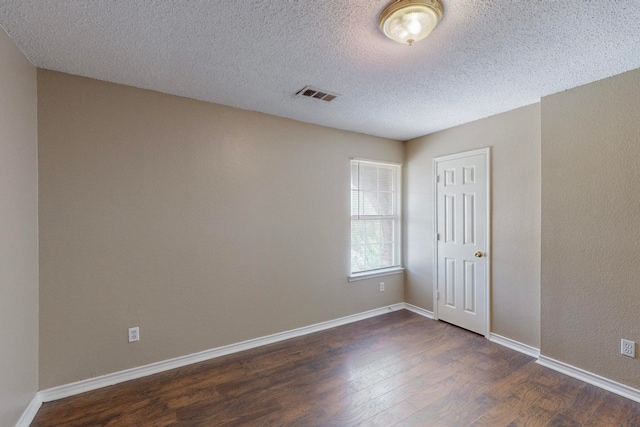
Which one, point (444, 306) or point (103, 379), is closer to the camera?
point (103, 379)

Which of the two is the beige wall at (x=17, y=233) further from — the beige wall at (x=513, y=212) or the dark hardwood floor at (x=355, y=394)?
the beige wall at (x=513, y=212)

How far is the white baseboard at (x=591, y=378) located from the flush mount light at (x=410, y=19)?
9.60ft

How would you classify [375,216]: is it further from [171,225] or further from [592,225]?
[171,225]

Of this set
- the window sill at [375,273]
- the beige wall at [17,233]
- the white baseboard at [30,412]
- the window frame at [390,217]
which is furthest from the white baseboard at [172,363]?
the window frame at [390,217]

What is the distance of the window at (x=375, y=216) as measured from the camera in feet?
12.4

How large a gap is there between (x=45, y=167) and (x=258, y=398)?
7.65ft

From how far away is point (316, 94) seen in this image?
2549 millimetres

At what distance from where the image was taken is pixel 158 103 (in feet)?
8.16

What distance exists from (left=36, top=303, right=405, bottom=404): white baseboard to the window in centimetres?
81

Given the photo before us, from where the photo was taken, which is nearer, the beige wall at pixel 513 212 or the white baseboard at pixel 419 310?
the beige wall at pixel 513 212

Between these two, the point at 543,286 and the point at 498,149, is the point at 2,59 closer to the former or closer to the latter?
the point at 498,149

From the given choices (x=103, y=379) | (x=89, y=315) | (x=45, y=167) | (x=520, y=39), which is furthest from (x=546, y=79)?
(x=103, y=379)

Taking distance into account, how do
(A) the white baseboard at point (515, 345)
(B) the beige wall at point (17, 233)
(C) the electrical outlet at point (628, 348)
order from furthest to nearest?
(A) the white baseboard at point (515, 345) → (C) the electrical outlet at point (628, 348) → (B) the beige wall at point (17, 233)

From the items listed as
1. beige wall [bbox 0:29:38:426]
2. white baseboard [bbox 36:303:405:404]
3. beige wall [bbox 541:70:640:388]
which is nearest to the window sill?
white baseboard [bbox 36:303:405:404]
